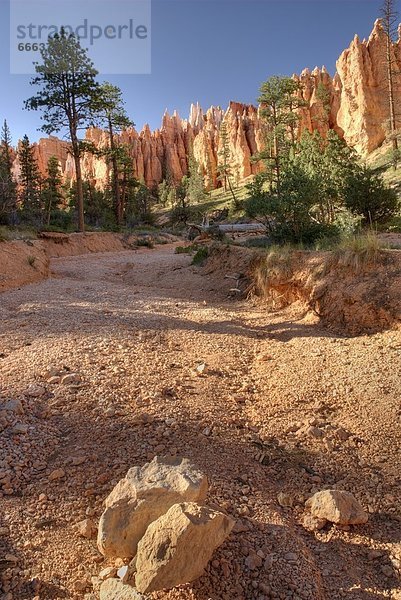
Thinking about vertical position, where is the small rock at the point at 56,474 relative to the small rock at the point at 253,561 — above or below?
above

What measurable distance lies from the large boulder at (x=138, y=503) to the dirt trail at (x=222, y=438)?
127mm

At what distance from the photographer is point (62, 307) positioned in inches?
246

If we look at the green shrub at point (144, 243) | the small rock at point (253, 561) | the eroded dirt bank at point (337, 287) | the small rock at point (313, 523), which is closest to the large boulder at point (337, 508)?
the small rock at point (313, 523)

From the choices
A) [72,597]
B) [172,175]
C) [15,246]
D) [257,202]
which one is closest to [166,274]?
[257,202]

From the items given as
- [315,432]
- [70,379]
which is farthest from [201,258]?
[315,432]

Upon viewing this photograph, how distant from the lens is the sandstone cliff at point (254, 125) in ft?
168

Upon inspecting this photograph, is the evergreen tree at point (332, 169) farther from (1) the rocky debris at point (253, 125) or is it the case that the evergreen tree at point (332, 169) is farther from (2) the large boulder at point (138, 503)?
(2) the large boulder at point (138, 503)

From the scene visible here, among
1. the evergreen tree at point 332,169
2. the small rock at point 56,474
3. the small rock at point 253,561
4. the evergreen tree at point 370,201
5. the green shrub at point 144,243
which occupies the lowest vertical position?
the small rock at point 253,561

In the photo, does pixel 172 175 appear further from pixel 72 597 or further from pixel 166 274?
pixel 72 597

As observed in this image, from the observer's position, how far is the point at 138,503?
67.7 inches

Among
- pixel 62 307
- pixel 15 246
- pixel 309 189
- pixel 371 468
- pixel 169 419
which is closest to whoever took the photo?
pixel 371 468

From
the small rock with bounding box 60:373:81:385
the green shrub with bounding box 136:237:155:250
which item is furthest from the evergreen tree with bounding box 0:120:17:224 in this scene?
the small rock with bounding box 60:373:81:385

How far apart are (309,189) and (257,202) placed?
1.45m

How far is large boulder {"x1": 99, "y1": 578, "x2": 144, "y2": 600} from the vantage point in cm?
142
